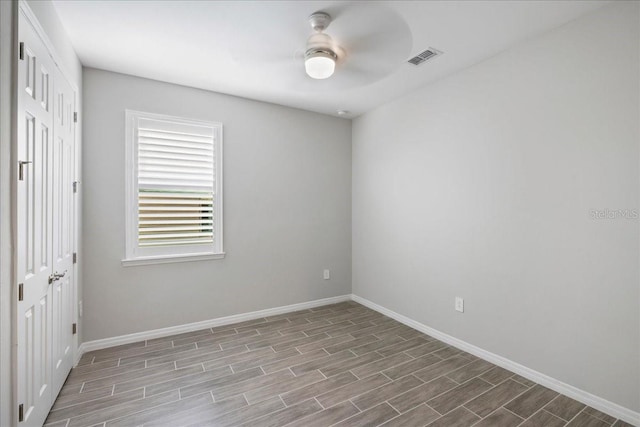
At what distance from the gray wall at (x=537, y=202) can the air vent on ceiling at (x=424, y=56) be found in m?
0.48

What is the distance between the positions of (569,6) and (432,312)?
2817 millimetres

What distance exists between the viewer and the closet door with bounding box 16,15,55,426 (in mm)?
1559

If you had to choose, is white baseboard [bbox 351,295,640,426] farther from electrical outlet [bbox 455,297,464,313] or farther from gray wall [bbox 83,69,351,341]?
gray wall [bbox 83,69,351,341]

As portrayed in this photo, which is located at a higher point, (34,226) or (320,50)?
(320,50)

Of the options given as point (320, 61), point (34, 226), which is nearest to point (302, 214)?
point (320, 61)

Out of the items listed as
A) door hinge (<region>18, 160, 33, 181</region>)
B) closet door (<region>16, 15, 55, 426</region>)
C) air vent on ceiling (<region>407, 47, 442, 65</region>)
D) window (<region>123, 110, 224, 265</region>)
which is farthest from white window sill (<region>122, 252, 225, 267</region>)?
air vent on ceiling (<region>407, 47, 442, 65</region>)

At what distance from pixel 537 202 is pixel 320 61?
200cm

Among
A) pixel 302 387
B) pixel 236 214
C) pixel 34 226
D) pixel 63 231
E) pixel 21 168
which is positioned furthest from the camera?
pixel 236 214

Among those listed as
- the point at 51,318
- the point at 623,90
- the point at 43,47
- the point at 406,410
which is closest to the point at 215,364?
the point at 51,318

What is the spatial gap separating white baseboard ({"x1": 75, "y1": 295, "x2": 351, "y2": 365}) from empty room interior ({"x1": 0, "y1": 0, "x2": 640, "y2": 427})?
3cm

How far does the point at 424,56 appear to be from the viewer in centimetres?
273

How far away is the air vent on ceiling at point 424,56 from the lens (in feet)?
8.67

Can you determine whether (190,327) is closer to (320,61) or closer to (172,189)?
(172,189)

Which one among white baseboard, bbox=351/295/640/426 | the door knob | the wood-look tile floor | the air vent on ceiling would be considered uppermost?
the air vent on ceiling
